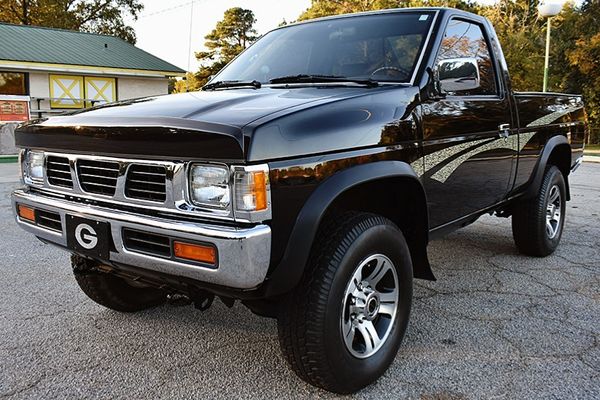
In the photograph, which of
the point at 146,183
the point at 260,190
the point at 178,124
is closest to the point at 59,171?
the point at 146,183

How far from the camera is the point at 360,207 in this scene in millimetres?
2689

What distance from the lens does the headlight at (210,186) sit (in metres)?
1.98

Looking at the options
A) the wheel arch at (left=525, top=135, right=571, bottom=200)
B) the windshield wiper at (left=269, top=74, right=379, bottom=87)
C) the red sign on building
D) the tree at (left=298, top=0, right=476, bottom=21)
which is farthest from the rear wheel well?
the tree at (left=298, top=0, right=476, bottom=21)

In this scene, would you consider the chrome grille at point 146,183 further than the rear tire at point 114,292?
No

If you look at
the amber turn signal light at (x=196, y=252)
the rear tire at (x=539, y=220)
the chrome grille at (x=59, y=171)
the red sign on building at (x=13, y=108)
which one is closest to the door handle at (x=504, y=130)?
the rear tire at (x=539, y=220)

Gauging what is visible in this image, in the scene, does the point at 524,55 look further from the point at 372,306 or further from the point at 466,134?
the point at 372,306

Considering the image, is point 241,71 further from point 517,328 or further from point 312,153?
point 517,328

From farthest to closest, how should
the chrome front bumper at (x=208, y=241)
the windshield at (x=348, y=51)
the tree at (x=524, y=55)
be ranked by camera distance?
the tree at (x=524, y=55) < the windshield at (x=348, y=51) < the chrome front bumper at (x=208, y=241)

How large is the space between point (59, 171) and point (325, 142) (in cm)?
127

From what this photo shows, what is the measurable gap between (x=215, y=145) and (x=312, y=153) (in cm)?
41

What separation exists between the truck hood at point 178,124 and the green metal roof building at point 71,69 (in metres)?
19.1

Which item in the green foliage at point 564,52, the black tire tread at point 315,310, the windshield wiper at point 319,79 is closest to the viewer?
the black tire tread at point 315,310

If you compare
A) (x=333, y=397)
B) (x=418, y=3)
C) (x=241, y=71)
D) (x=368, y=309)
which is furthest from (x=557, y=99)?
(x=418, y=3)

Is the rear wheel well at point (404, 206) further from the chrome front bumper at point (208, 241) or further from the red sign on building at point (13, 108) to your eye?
the red sign on building at point (13, 108)
